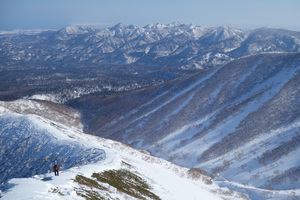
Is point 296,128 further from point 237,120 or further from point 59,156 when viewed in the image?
point 59,156

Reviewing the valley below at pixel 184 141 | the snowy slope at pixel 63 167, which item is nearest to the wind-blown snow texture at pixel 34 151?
the snowy slope at pixel 63 167

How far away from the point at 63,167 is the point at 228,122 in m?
53.5

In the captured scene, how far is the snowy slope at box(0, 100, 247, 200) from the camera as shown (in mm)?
18980

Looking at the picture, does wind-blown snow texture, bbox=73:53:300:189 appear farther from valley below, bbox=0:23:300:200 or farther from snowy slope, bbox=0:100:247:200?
snowy slope, bbox=0:100:247:200

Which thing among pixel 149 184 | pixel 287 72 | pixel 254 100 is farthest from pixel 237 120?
pixel 149 184

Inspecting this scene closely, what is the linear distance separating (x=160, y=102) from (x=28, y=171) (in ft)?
226

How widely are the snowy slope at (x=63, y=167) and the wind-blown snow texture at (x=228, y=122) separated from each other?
9797mm

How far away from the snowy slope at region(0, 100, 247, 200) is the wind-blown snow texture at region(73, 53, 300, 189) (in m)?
9.80

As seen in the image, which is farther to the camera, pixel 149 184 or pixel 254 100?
pixel 254 100

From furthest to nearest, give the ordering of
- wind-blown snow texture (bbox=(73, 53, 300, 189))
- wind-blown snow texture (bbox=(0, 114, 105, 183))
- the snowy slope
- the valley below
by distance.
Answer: wind-blown snow texture (bbox=(73, 53, 300, 189)) → wind-blown snow texture (bbox=(0, 114, 105, 183)) → the valley below → the snowy slope

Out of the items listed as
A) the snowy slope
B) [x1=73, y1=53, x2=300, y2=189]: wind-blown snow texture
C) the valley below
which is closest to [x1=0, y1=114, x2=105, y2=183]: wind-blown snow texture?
the snowy slope

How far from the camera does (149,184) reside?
1243 inches

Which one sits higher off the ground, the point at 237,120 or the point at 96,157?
the point at 96,157

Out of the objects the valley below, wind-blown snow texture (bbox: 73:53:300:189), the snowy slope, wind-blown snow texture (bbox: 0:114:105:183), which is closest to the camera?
the snowy slope
